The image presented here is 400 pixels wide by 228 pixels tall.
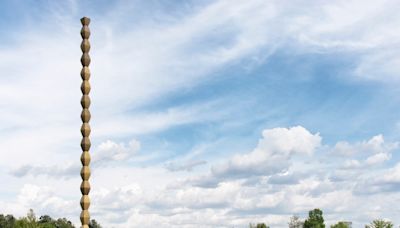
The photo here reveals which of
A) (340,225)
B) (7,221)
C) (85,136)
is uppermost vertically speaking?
(7,221)

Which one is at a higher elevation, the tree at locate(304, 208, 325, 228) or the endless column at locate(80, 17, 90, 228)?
the tree at locate(304, 208, 325, 228)

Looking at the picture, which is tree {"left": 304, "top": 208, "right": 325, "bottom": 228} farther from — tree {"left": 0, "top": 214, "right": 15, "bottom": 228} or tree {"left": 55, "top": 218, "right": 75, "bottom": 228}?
tree {"left": 0, "top": 214, "right": 15, "bottom": 228}

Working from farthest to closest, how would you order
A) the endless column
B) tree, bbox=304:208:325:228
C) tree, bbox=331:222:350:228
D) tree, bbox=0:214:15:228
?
tree, bbox=0:214:15:228 → tree, bbox=304:208:325:228 → tree, bbox=331:222:350:228 → the endless column

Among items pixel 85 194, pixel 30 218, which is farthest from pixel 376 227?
pixel 85 194

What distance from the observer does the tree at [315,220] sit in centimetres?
13550

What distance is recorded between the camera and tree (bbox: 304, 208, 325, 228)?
135500 mm

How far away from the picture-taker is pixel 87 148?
21.1 metres

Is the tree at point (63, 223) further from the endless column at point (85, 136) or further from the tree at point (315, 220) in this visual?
the endless column at point (85, 136)

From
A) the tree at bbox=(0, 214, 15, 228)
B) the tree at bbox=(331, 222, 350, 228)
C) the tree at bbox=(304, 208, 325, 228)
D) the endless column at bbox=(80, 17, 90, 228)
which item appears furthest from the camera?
the tree at bbox=(0, 214, 15, 228)

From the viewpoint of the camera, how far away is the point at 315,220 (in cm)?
13612

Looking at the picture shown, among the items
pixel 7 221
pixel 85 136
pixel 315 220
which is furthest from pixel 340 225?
pixel 85 136

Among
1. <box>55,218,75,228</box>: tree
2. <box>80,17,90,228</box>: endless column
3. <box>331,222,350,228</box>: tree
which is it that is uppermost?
<box>55,218,75,228</box>: tree

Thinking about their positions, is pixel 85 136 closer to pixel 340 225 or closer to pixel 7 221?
pixel 340 225

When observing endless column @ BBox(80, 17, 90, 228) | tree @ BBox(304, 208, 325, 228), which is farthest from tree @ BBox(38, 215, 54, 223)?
endless column @ BBox(80, 17, 90, 228)
